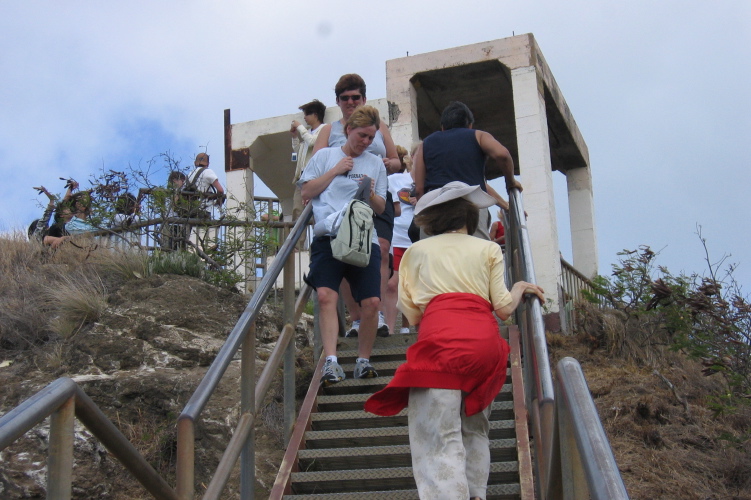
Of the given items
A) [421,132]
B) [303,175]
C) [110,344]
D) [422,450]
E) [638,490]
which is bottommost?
[638,490]

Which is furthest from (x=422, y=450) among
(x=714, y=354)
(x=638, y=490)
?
(x=714, y=354)

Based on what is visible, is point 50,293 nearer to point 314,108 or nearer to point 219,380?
point 314,108

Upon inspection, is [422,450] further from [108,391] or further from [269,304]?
[269,304]

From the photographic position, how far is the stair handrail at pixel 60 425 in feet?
7.82

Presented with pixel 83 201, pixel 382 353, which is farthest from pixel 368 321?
pixel 83 201

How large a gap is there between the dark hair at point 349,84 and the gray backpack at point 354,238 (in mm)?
1478

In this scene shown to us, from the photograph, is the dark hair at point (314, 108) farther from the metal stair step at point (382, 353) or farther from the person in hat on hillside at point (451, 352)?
the person in hat on hillside at point (451, 352)

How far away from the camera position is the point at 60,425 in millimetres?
2652

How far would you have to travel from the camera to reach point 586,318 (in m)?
8.10

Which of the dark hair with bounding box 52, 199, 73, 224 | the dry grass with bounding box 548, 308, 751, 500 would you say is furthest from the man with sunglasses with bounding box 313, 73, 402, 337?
the dark hair with bounding box 52, 199, 73, 224

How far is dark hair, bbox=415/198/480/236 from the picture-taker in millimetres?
3760

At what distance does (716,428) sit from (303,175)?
3.33m

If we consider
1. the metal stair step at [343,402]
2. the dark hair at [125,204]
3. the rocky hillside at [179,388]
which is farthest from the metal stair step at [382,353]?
the dark hair at [125,204]

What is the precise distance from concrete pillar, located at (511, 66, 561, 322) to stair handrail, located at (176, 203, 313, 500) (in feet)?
14.2
